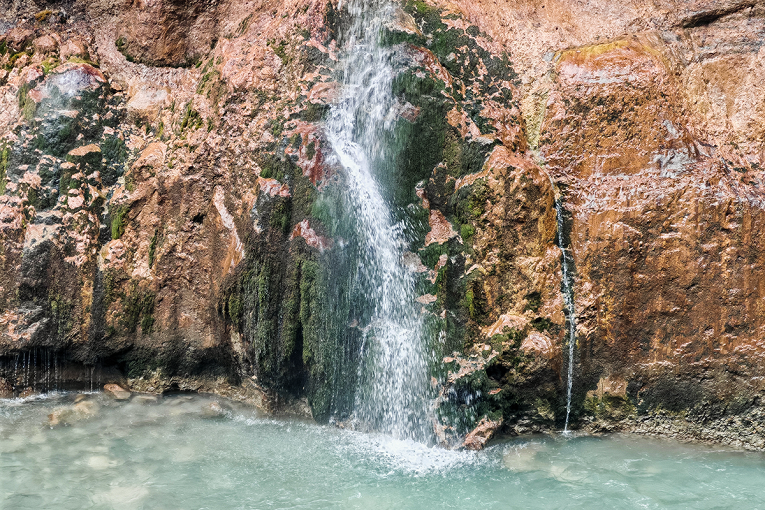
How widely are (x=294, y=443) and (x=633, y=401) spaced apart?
8.15ft

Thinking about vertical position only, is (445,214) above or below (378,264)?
above

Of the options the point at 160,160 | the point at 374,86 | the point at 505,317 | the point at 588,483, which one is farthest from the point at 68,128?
the point at 588,483

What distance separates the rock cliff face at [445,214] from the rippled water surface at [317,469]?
0.97 feet

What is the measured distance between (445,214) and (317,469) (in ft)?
6.63

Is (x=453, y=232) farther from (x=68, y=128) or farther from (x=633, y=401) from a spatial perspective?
(x=68, y=128)

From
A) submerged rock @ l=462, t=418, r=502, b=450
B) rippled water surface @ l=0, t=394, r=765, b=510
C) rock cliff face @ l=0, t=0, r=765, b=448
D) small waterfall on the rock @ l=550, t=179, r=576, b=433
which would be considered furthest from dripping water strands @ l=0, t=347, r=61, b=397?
small waterfall on the rock @ l=550, t=179, r=576, b=433

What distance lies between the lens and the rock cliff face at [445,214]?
4926 mm

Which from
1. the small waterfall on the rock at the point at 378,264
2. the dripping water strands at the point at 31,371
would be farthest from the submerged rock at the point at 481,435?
the dripping water strands at the point at 31,371

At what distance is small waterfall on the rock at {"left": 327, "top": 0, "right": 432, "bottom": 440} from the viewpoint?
510 centimetres

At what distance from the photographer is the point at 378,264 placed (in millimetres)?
5176

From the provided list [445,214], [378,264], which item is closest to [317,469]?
[378,264]

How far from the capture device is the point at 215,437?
5.05 metres

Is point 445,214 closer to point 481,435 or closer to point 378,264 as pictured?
point 378,264

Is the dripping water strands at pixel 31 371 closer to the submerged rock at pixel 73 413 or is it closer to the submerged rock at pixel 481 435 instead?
the submerged rock at pixel 73 413
